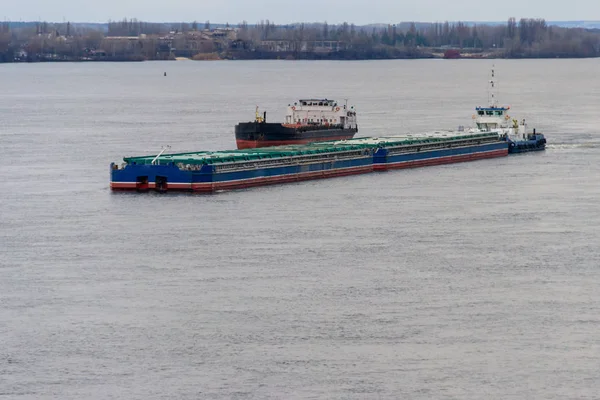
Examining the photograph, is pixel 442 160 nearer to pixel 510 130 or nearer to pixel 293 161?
pixel 510 130

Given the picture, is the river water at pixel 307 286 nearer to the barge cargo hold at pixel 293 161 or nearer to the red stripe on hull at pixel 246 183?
the red stripe on hull at pixel 246 183

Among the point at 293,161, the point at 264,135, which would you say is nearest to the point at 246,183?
the point at 293,161

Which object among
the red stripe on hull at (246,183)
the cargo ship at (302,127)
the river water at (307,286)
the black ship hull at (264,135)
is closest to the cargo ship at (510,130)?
the cargo ship at (302,127)

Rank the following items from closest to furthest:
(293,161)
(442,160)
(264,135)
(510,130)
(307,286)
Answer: (307,286), (293,161), (442,160), (264,135), (510,130)

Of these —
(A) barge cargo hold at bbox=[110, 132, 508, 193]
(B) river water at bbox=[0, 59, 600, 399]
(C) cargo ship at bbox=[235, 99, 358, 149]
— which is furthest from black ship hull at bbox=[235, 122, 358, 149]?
(B) river water at bbox=[0, 59, 600, 399]

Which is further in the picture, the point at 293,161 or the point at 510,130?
the point at 510,130

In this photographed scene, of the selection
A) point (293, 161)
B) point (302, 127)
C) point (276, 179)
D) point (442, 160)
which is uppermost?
point (302, 127)

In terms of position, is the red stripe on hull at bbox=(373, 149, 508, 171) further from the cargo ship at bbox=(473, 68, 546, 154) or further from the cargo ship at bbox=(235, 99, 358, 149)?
the cargo ship at bbox=(235, 99, 358, 149)
